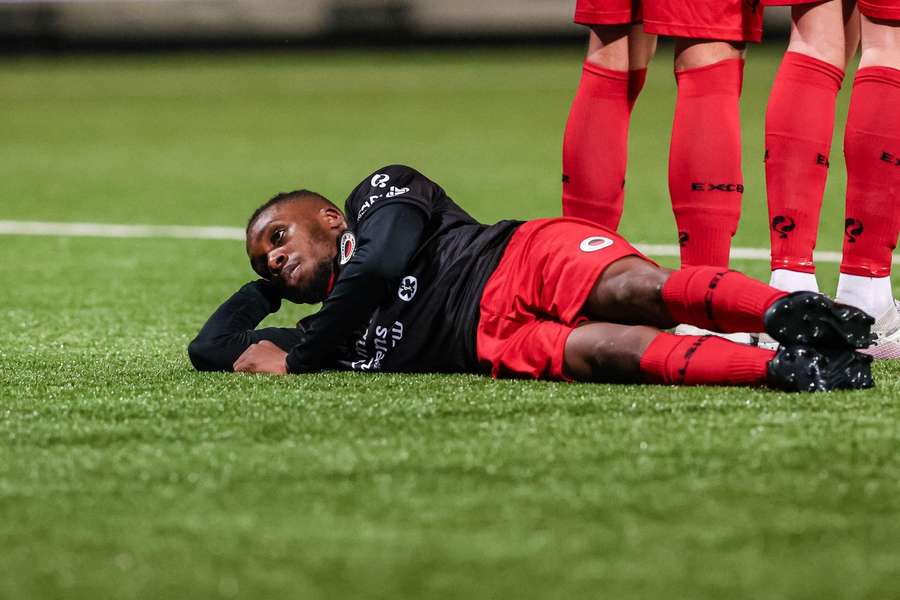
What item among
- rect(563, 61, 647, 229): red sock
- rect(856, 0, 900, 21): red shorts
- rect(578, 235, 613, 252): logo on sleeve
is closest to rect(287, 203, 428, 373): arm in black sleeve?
rect(578, 235, 613, 252): logo on sleeve

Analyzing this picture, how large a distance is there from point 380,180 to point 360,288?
0.31 meters

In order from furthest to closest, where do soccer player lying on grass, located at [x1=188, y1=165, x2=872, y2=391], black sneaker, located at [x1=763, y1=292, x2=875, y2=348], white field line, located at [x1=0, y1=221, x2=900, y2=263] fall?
white field line, located at [x1=0, y1=221, x2=900, y2=263] → soccer player lying on grass, located at [x1=188, y1=165, x2=872, y2=391] → black sneaker, located at [x1=763, y1=292, x2=875, y2=348]

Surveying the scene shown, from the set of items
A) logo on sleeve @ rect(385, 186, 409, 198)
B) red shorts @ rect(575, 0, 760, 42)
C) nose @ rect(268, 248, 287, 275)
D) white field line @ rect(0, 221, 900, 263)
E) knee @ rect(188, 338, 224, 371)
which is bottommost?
white field line @ rect(0, 221, 900, 263)

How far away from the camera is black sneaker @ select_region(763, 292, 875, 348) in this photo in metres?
2.14

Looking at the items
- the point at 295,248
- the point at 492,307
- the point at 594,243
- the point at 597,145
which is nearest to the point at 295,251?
the point at 295,248

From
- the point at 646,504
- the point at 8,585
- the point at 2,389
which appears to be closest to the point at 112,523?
the point at 8,585

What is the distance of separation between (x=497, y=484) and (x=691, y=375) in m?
0.66

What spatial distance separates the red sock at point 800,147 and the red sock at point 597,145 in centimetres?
33

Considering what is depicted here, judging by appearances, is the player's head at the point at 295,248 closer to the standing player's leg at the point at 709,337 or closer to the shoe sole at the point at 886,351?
the standing player's leg at the point at 709,337

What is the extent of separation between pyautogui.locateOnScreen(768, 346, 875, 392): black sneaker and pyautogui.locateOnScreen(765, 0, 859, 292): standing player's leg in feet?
1.65

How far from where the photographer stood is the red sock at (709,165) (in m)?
2.79

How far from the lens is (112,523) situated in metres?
1.60

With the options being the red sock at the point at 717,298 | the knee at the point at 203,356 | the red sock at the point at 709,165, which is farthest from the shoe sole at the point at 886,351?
the knee at the point at 203,356

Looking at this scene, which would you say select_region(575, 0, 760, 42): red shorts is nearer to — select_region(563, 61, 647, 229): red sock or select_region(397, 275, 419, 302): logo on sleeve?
select_region(563, 61, 647, 229): red sock
